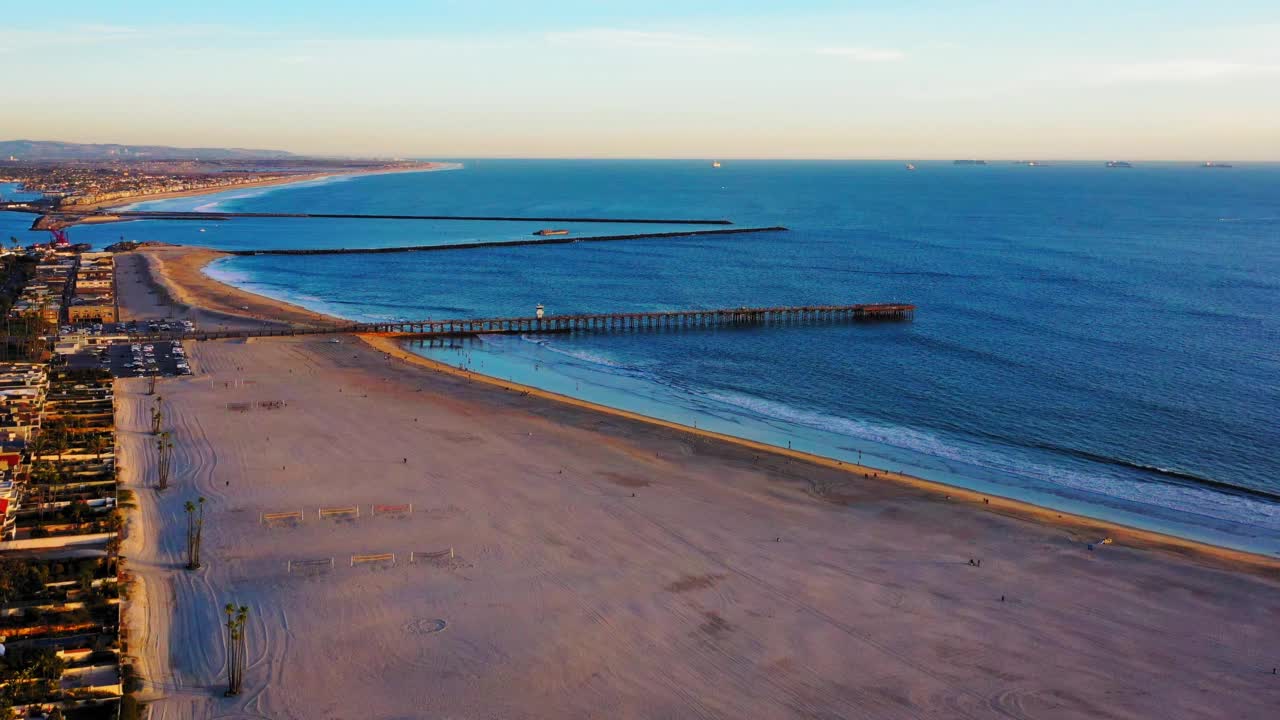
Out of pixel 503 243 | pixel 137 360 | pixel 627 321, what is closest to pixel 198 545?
pixel 137 360

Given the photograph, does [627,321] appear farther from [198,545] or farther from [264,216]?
[264,216]

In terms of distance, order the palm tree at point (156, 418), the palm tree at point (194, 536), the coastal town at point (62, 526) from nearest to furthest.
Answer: the coastal town at point (62, 526) < the palm tree at point (194, 536) < the palm tree at point (156, 418)

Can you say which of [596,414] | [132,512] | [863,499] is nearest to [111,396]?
[132,512]

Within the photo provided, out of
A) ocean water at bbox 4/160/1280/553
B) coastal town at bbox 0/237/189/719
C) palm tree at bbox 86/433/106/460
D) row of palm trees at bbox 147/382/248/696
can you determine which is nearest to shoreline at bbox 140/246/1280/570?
ocean water at bbox 4/160/1280/553

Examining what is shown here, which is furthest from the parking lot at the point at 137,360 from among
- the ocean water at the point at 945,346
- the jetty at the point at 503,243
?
the jetty at the point at 503,243

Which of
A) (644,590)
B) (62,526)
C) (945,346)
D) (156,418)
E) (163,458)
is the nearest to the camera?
(644,590)

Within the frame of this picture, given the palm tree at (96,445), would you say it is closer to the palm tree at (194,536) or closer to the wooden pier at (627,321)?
the palm tree at (194,536)

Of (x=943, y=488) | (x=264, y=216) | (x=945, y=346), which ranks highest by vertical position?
(x=264, y=216)

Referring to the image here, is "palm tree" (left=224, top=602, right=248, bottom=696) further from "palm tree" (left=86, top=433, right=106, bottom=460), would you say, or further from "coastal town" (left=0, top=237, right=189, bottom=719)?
"palm tree" (left=86, top=433, right=106, bottom=460)
